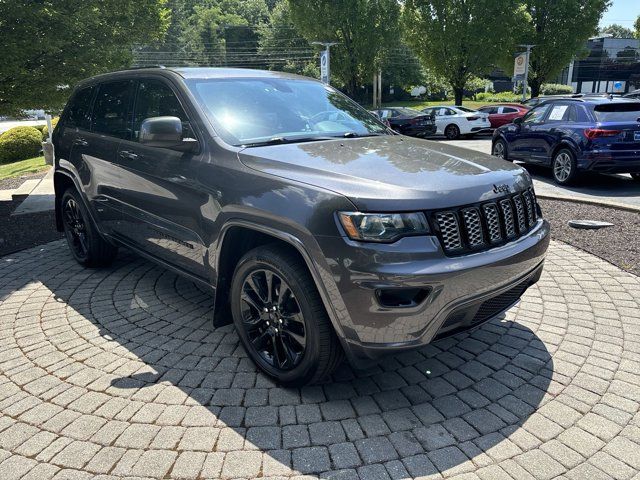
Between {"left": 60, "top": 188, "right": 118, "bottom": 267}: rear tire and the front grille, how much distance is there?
12.3ft

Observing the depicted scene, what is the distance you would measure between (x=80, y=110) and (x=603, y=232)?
638cm

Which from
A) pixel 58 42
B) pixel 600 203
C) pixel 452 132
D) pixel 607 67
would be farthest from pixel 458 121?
pixel 607 67

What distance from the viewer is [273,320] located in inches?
122

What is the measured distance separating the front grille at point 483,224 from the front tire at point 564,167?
7.28 meters

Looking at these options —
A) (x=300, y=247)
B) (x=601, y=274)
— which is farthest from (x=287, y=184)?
(x=601, y=274)

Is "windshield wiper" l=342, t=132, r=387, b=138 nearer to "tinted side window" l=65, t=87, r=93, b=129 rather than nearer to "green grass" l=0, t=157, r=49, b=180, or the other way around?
"tinted side window" l=65, t=87, r=93, b=129

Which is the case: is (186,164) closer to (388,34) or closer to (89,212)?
(89,212)

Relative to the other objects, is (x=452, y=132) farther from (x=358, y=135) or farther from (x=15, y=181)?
(x=358, y=135)

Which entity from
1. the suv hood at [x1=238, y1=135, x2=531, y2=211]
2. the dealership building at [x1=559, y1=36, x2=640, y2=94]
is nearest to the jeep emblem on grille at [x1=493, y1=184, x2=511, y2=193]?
the suv hood at [x1=238, y1=135, x2=531, y2=211]

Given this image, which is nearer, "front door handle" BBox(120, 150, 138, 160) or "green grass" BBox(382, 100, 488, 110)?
"front door handle" BBox(120, 150, 138, 160)

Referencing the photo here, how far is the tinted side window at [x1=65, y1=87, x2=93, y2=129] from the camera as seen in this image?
5.05 m

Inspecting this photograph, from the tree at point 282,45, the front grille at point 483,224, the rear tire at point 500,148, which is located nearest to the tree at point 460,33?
the rear tire at point 500,148

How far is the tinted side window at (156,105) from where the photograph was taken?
11.9 ft

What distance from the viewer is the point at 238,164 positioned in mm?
3143
